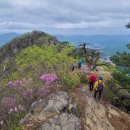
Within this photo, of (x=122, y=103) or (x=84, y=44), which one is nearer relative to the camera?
(x=122, y=103)

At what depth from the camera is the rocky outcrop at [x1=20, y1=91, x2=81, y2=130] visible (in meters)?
26.8

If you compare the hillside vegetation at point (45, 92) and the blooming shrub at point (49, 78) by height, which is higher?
the blooming shrub at point (49, 78)

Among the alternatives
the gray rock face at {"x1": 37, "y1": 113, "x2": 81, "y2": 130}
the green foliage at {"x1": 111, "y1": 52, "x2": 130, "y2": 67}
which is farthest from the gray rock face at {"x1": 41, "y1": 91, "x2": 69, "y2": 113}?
the green foliage at {"x1": 111, "y1": 52, "x2": 130, "y2": 67}

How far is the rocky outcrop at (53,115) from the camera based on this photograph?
26.8 metres

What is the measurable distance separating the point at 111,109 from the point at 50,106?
6279 millimetres

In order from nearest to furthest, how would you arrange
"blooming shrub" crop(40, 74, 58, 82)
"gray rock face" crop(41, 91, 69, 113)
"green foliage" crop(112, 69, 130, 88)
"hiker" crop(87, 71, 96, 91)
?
"gray rock face" crop(41, 91, 69, 113), "hiker" crop(87, 71, 96, 91), "blooming shrub" crop(40, 74, 58, 82), "green foliage" crop(112, 69, 130, 88)

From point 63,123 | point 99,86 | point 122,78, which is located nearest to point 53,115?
point 63,123

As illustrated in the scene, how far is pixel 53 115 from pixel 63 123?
3.40ft

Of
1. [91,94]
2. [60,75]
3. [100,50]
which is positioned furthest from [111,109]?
[100,50]

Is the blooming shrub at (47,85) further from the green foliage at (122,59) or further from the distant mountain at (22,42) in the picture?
the distant mountain at (22,42)

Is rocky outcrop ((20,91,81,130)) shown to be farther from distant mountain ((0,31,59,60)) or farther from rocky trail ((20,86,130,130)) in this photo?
distant mountain ((0,31,59,60))

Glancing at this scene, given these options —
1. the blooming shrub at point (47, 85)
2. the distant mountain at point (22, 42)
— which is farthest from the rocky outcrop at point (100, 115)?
the distant mountain at point (22, 42)

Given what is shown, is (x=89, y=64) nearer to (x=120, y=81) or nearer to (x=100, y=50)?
(x=100, y=50)

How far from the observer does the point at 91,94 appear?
32875 mm
